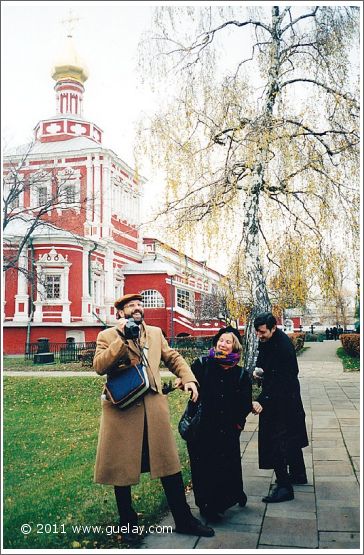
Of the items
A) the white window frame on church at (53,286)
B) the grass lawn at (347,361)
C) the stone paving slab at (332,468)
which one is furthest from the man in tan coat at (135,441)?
the grass lawn at (347,361)

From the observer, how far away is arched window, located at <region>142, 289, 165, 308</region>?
12.7 feet

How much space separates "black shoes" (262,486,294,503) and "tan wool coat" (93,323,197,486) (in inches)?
33.9

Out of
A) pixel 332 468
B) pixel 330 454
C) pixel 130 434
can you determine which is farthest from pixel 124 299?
pixel 330 454

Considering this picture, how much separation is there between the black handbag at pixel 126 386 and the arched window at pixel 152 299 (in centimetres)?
88

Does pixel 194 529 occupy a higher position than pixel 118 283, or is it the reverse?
pixel 118 283

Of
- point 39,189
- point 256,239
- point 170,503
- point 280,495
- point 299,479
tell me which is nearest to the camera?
point 170,503

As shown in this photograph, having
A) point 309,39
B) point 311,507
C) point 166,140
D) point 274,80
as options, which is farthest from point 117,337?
point 309,39

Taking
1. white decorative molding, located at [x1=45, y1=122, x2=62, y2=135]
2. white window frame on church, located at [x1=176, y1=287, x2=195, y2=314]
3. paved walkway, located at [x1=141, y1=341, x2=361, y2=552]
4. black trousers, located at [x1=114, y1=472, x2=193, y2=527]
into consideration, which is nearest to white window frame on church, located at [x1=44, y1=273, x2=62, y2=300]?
white window frame on church, located at [x1=176, y1=287, x2=195, y2=314]

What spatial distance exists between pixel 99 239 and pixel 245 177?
4.89 feet

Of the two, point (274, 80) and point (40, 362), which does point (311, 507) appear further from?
point (274, 80)

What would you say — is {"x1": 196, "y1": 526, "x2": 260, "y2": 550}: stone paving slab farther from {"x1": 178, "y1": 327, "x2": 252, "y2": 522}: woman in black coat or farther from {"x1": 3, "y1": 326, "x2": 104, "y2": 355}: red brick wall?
{"x1": 3, "y1": 326, "x2": 104, "y2": 355}: red brick wall

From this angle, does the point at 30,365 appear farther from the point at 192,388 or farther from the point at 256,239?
the point at 256,239

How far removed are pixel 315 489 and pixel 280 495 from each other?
362 millimetres

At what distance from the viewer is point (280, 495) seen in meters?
3.60
